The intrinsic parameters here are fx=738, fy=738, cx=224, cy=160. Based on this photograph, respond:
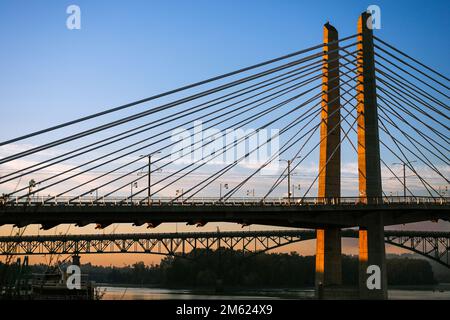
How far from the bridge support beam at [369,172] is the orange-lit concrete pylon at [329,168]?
309 centimetres

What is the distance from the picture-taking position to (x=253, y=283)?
193250 mm

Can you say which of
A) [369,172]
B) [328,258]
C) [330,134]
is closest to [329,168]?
[330,134]

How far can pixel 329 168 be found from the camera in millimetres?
87062

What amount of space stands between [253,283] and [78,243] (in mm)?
50718

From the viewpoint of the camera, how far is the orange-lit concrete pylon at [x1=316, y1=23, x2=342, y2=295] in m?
86.4

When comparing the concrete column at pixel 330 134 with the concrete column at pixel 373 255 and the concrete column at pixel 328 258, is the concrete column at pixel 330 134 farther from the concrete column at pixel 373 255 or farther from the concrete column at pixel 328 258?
the concrete column at pixel 373 255

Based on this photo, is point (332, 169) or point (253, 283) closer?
point (332, 169)

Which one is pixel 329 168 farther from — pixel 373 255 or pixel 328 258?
pixel 373 255

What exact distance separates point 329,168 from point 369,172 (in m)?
5.24

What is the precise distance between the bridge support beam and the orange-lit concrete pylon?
3.09 m

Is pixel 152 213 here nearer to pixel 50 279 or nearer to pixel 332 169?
pixel 50 279
